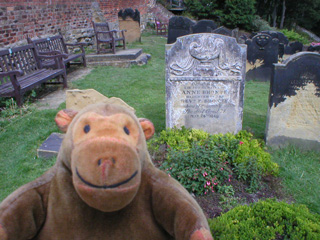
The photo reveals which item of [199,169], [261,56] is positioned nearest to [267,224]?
[199,169]

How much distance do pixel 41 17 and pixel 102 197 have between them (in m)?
9.72

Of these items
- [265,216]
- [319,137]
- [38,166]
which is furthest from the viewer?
[319,137]

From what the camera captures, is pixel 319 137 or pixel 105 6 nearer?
pixel 319 137

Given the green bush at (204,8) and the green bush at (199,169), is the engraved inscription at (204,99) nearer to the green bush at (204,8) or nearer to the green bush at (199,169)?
the green bush at (199,169)

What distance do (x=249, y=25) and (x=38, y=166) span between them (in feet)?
72.5

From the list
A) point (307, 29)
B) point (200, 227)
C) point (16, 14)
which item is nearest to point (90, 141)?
point (200, 227)

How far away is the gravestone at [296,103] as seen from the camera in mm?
4516

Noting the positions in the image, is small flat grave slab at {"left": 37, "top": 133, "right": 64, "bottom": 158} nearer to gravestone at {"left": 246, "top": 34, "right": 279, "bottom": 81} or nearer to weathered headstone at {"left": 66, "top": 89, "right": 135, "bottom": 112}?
weathered headstone at {"left": 66, "top": 89, "right": 135, "bottom": 112}

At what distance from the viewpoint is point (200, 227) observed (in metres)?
1.35

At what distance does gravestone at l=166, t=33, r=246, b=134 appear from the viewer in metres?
4.58

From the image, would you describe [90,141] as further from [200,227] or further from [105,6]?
[105,6]

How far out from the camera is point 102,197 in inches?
46.9

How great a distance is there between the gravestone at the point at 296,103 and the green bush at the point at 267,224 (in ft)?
7.70

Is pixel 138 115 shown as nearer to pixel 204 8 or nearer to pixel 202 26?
pixel 202 26
